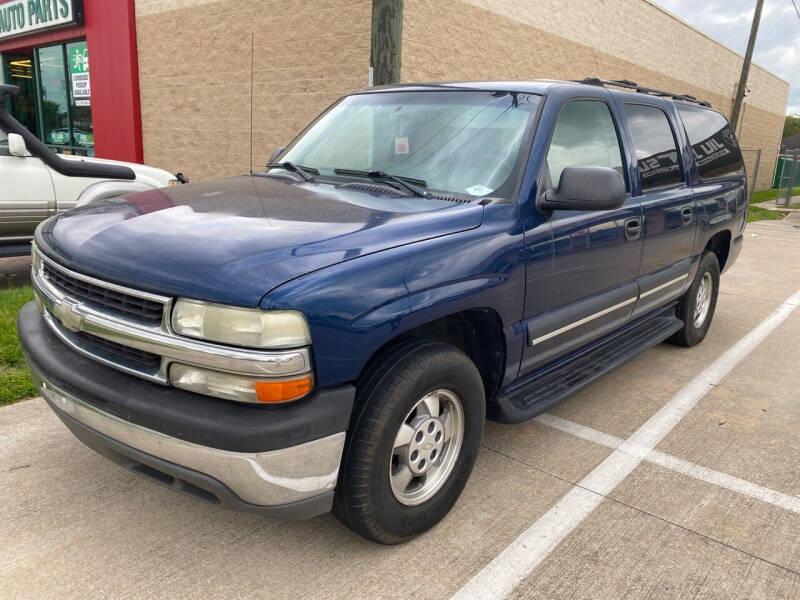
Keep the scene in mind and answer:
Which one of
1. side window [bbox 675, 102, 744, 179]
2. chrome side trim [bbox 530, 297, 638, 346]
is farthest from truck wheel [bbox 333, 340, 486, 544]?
side window [bbox 675, 102, 744, 179]

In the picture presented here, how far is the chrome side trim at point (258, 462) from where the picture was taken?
6.90ft

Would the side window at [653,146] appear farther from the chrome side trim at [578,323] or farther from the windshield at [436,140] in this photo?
the windshield at [436,140]

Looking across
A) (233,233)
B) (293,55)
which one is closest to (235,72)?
(293,55)

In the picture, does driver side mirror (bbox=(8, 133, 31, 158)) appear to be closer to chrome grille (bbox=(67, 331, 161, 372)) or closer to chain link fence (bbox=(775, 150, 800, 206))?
chrome grille (bbox=(67, 331, 161, 372))

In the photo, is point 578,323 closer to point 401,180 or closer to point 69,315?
point 401,180

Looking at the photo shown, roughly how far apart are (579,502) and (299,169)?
223cm

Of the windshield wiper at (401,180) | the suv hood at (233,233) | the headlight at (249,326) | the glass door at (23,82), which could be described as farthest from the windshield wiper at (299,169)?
the glass door at (23,82)

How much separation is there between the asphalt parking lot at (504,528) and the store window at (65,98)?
44.3ft

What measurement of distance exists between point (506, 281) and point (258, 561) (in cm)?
152

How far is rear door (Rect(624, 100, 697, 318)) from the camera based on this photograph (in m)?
4.07

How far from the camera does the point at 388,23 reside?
6.01m

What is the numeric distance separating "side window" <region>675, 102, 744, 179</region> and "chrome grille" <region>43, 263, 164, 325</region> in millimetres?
4070

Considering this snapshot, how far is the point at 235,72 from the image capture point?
38.9 feet

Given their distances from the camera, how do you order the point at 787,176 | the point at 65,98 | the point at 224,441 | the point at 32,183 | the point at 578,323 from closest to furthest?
the point at 224,441 → the point at 578,323 → the point at 32,183 → the point at 65,98 → the point at 787,176
